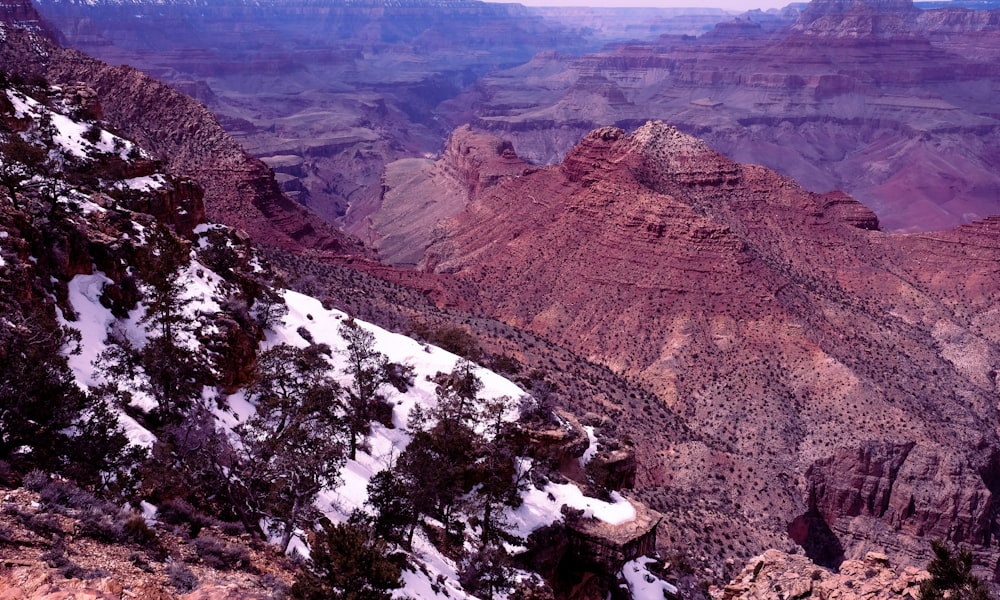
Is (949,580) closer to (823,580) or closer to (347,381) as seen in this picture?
(823,580)

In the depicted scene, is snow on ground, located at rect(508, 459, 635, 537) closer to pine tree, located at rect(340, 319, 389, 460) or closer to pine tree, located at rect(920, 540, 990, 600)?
pine tree, located at rect(340, 319, 389, 460)

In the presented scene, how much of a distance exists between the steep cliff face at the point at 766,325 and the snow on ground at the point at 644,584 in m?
8.10

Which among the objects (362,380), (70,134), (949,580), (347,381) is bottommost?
(949,580)

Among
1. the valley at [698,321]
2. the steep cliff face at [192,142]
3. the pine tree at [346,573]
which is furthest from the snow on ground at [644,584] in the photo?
the steep cliff face at [192,142]

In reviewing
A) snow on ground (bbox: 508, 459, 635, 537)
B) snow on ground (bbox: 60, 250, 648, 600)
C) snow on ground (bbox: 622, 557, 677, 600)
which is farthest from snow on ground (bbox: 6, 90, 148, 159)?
snow on ground (bbox: 622, 557, 677, 600)

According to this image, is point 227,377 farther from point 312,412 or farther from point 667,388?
point 667,388

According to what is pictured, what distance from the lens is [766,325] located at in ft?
199

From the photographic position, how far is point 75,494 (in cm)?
1505

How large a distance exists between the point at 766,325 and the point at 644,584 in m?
35.8

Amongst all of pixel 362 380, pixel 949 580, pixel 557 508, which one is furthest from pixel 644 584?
pixel 362 380

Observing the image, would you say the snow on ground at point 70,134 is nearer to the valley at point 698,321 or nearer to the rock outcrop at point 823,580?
the valley at point 698,321

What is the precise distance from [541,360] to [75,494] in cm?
3879

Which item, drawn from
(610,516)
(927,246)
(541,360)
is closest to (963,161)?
(927,246)

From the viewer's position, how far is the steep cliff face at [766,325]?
45938 mm
